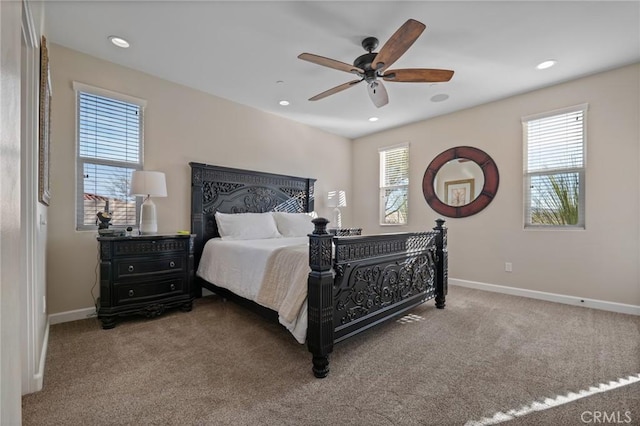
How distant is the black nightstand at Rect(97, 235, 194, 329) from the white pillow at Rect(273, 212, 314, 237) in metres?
1.28

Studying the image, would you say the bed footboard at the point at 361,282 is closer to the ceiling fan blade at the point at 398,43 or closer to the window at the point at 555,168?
the ceiling fan blade at the point at 398,43

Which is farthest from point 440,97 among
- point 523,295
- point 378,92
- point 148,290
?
point 148,290

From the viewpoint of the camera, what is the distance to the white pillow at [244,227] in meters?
3.62

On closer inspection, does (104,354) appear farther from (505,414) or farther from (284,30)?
(284,30)

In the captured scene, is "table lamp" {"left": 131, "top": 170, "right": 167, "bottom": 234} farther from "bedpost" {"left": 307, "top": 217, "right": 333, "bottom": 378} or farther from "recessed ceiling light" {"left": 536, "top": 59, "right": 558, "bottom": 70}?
"recessed ceiling light" {"left": 536, "top": 59, "right": 558, "bottom": 70}

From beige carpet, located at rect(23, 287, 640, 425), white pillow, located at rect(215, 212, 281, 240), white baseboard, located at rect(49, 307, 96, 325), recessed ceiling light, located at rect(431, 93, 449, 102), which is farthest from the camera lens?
recessed ceiling light, located at rect(431, 93, 449, 102)

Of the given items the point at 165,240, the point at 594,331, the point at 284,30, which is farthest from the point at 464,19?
the point at 165,240

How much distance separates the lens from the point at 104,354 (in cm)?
216

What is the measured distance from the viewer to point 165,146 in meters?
3.50

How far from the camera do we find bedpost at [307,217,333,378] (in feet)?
6.16

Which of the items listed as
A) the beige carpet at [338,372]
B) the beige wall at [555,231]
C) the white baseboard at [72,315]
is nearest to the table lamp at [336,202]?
the beige wall at [555,231]

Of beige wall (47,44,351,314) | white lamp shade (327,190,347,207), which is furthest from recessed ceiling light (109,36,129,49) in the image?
white lamp shade (327,190,347,207)

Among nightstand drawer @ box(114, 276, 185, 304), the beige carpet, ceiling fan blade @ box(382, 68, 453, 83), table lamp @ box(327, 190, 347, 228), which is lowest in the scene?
the beige carpet

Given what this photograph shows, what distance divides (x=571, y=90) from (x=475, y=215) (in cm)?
188
